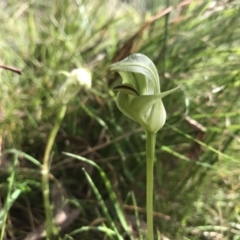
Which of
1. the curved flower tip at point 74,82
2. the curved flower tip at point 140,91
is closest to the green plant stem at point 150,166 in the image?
the curved flower tip at point 140,91

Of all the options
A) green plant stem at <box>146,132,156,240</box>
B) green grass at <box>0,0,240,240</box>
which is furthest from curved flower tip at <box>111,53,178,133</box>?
green grass at <box>0,0,240,240</box>

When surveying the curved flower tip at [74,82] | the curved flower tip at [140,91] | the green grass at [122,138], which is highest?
the curved flower tip at [140,91]

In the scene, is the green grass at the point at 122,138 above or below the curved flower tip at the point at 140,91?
below

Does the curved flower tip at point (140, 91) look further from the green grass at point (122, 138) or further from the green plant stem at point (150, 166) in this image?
the green grass at point (122, 138)

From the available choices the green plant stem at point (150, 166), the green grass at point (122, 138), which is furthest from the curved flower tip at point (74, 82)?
the green plant stem at point (150, 166)

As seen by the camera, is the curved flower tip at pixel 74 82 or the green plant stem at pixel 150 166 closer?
the green plant stem at pixel 150 166

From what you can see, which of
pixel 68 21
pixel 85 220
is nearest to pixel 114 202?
pixel 85 220

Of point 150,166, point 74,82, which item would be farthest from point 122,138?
point 150,166
